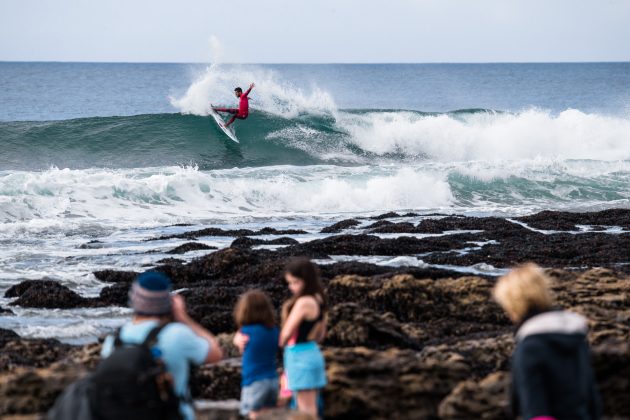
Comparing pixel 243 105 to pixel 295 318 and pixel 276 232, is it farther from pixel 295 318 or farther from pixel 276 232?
pixel 295 318

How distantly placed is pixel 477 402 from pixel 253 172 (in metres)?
27.2

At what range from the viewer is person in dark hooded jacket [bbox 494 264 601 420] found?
4.74m

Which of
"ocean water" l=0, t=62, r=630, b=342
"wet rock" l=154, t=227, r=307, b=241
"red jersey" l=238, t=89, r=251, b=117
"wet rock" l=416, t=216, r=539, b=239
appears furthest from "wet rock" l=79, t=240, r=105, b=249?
"red jersey" l=238, t=89, r=251, b=117

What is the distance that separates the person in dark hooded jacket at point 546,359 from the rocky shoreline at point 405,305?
4.13 ft

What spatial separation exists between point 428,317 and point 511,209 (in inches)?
691

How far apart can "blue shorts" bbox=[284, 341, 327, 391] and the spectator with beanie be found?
1.28 meters

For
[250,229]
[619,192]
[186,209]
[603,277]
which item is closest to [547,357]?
[603,277]

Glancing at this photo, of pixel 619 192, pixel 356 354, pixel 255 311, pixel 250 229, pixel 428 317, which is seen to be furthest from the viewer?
Answer: pixel 619 192

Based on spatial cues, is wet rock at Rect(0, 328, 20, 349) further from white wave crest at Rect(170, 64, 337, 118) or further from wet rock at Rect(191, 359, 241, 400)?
white wave crest at Rect(170, 64, 337, 118)

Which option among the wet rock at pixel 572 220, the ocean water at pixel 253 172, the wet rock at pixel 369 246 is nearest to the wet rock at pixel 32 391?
the ocean water at pixel 253 172

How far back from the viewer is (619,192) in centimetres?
3275

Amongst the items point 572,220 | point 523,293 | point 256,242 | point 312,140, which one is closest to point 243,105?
point 312,140

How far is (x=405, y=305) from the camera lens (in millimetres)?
10938

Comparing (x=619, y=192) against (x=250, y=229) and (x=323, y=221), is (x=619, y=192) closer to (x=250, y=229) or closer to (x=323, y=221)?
(x=323, y=221)
